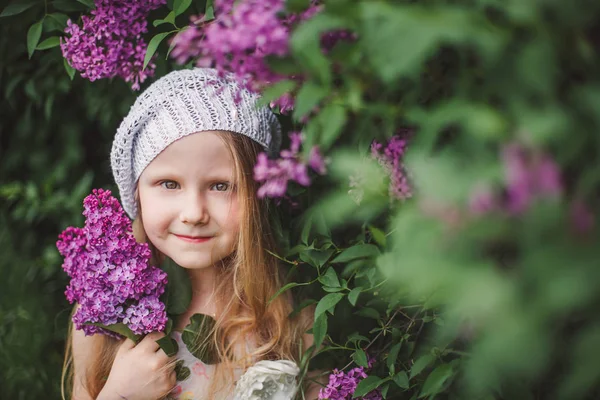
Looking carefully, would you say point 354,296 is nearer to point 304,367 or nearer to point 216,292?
point 304,367

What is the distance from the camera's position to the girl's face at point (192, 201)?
1.77 metres

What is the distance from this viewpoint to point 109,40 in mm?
2002

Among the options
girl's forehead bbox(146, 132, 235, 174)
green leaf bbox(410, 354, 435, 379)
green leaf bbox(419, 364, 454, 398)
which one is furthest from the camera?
girl's forehead bbox(146, 132, 235, 174)

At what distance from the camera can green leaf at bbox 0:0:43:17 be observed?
6.79ft

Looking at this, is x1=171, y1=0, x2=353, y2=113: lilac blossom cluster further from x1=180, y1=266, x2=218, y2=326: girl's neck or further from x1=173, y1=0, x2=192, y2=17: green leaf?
x1=180, y1=266, x2=218, y2=326: girl's neck

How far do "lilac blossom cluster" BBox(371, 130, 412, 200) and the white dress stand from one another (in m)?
0.75

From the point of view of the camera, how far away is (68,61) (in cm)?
206

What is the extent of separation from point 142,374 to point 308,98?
1167 millimetres

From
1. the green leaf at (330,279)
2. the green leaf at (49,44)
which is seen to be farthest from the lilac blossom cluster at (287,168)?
the green leaf at (49,44)

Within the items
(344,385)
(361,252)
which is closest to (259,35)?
(361,252)

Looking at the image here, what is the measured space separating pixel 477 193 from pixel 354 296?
2.65 feet

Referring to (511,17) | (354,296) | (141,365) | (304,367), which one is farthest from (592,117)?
(141,365)

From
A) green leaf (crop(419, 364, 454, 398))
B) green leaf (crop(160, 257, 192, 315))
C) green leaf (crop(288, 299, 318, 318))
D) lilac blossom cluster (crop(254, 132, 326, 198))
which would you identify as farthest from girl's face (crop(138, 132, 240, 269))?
green leaf (crop(419, 364, 454, 398))

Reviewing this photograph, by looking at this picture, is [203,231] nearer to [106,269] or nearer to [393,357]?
[106,269]
